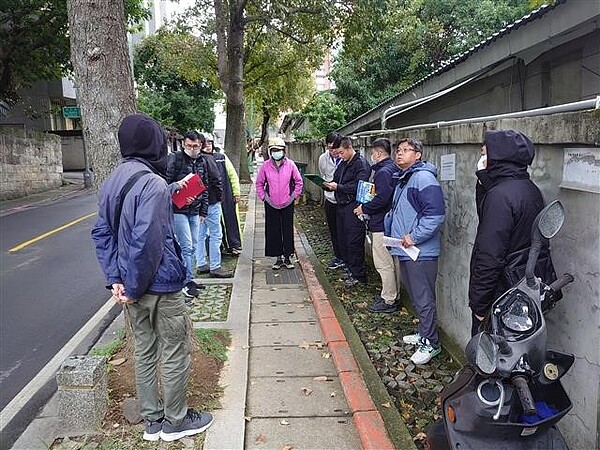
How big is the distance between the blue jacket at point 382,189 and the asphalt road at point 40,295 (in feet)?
11.3

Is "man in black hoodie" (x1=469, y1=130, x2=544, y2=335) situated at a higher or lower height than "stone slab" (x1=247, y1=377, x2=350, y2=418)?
higher

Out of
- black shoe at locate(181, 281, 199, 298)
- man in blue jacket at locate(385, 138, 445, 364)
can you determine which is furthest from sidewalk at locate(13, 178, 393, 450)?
man in blue jacket at locate(385, 138, 445, 364)

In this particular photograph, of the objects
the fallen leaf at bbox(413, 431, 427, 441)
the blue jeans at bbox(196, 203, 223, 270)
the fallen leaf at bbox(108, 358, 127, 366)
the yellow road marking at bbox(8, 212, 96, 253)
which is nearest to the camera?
the fallen leaf at bbox(413, 431, 427, 441)

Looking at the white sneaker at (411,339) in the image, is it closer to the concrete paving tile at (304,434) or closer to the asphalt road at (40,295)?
the concrete paving tile at (304,434)

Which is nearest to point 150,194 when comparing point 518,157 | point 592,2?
point 518,157

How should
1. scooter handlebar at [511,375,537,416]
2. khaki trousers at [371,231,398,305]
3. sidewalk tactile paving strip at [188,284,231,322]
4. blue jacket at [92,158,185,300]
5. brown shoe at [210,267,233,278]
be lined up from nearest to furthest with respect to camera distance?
scooter handlebar at [511,375,537,416] → blue jacket at [92,158,185,300] → sidewalk tactile paving strip at [188,284,231,322] → khaki trousers at [371,231,398,305] → brown shoe at [210,267,233,278]

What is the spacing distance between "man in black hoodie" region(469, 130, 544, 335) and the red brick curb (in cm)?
112

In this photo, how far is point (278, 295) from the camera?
629 centimetres

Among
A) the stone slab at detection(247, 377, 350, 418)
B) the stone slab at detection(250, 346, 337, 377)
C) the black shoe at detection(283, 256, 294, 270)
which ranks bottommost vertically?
the stone slab at detection(247, 377, 350, 418)

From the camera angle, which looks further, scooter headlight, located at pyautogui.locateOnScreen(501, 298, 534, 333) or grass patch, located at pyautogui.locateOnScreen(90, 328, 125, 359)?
grass patch, located at pyautogui.locateOnScreen(90, 328, 125, 359)

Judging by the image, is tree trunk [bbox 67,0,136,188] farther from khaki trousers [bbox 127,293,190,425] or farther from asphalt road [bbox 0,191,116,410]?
asphalt road [bbox 0,191,116,410]

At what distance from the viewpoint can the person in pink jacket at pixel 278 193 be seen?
704cm

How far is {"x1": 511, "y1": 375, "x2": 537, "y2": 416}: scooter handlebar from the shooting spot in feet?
6.37

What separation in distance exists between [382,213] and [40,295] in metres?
4.56
